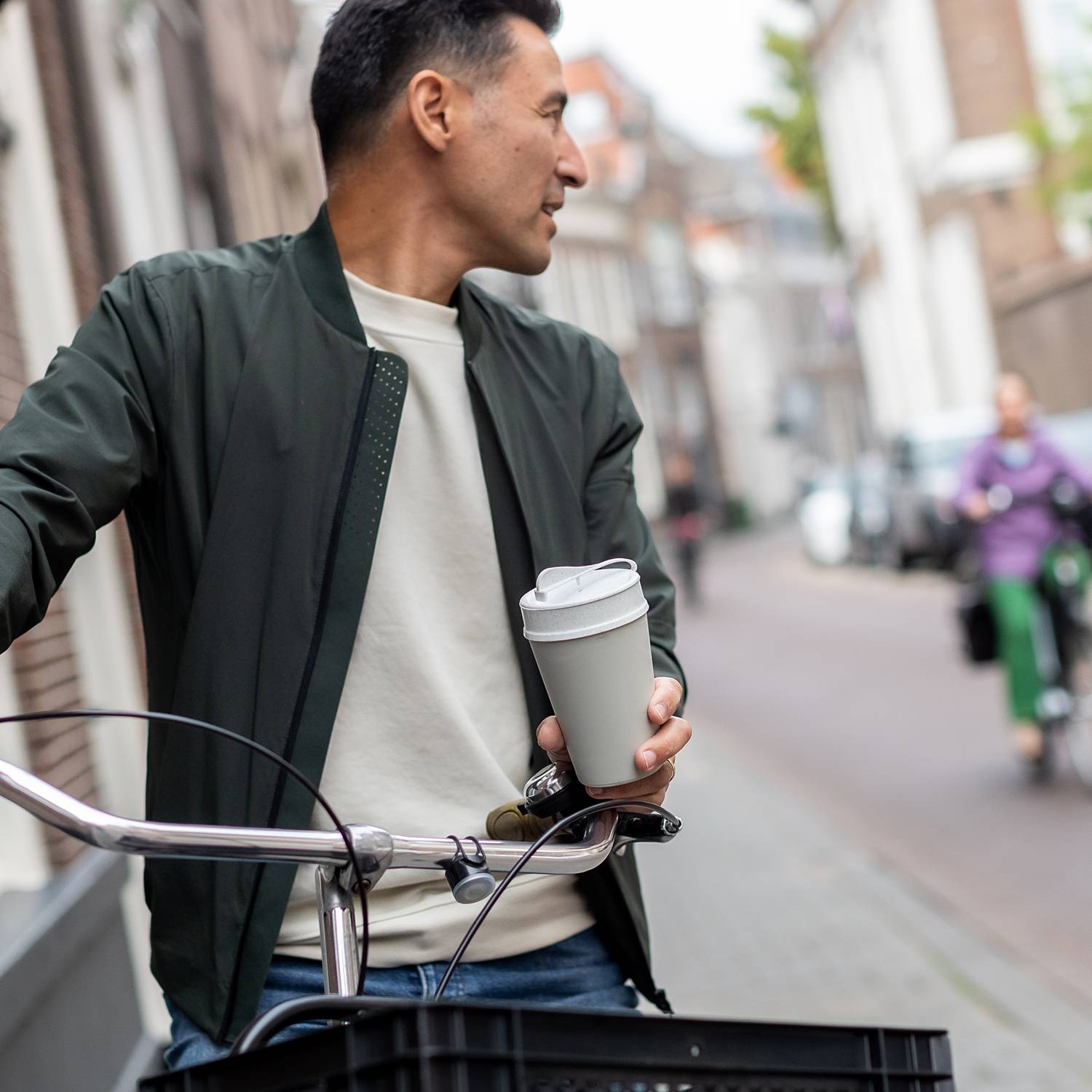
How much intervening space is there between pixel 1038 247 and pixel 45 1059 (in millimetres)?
24077

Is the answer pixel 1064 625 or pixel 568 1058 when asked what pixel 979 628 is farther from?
pixel 568 1058

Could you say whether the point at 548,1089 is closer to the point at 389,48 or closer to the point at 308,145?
the point at 389,48

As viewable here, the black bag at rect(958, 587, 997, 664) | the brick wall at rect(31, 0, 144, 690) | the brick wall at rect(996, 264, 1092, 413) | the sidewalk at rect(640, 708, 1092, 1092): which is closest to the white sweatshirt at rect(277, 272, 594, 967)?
the sidewalk at rect(640, 708, 1092, 1092)

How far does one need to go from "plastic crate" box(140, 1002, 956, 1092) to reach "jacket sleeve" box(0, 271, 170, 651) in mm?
550

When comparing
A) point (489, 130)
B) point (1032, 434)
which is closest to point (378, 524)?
point (489, 130)

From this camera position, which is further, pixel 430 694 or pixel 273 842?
pixel 430 694

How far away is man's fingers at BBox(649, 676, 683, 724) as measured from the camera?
1609mm

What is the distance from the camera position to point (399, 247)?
6.89ft

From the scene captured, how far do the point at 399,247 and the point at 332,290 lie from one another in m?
0.12

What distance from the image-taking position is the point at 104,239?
7.29m

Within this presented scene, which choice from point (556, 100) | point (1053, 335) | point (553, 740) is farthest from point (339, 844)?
point (1053, 335)

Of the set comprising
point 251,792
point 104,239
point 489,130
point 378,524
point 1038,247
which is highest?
point 1038,247

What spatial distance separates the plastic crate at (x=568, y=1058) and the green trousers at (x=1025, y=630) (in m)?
6.63

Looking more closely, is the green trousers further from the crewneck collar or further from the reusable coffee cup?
the reusable coffee cup
